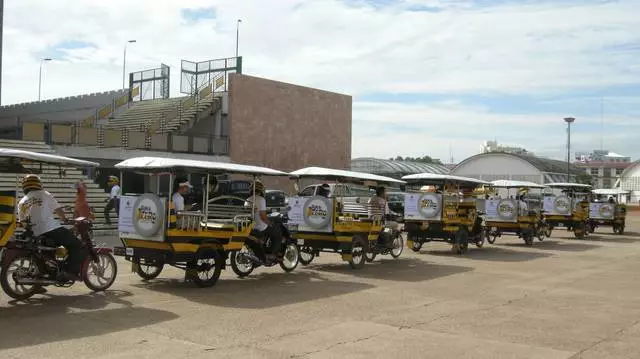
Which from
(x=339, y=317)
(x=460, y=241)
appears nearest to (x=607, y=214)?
(x=460, y=241)

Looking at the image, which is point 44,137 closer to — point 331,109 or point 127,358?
point 331,109

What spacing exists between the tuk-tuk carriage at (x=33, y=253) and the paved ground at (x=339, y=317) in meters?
0.31

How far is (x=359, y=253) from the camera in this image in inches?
600

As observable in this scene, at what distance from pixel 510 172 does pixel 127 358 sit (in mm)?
55007

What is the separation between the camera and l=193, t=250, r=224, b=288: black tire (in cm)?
1148

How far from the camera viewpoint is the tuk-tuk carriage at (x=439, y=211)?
18625 mm

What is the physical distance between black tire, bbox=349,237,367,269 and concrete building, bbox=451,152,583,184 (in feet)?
145

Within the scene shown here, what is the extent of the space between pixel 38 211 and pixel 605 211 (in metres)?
27.3

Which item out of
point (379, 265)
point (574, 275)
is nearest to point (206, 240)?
point (379, 265)

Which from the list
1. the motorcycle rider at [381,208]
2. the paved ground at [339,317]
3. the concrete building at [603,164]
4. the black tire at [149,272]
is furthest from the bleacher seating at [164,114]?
the concrete building at [603,164]

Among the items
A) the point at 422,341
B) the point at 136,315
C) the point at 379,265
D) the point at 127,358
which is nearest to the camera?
the point at 127,358

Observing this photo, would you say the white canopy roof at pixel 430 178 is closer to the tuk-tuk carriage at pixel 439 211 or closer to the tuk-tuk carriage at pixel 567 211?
the tuk-tuk carriage at pixel 439 211

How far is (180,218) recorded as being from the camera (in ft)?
37.3

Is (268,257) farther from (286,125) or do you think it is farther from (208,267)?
(286,125)
